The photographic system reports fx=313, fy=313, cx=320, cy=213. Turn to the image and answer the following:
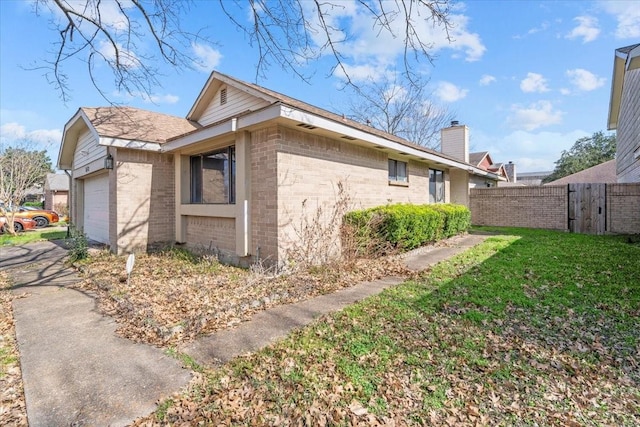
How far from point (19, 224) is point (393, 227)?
73.9ft

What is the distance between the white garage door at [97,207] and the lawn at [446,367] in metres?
10.0

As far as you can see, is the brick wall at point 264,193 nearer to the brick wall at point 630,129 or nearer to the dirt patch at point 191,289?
the dirt patch at point 191,289

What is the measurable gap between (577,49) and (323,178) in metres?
8.49

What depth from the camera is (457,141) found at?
63.9 ft

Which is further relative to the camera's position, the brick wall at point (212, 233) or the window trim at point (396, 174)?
the window trim at point (396, 174)

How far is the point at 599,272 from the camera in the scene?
689 centimetres

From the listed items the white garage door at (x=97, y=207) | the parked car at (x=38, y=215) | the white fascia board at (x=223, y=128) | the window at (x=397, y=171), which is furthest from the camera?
the parked car at (x=38, y=215)

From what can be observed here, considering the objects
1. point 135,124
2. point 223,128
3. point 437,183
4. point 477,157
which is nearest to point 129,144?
point 135,124

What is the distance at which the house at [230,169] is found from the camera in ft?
23.2

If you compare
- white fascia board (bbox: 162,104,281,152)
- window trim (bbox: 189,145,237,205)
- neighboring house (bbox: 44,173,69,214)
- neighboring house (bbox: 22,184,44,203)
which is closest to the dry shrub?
window trim (bbox: 189,145,237,205)

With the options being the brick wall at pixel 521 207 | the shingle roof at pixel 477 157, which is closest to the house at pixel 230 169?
the brick wall at pixel 521 207

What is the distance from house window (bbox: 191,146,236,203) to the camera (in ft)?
27.0

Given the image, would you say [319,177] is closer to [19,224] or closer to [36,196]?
[19,224]

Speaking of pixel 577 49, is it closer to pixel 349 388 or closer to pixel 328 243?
pixel 328 243
